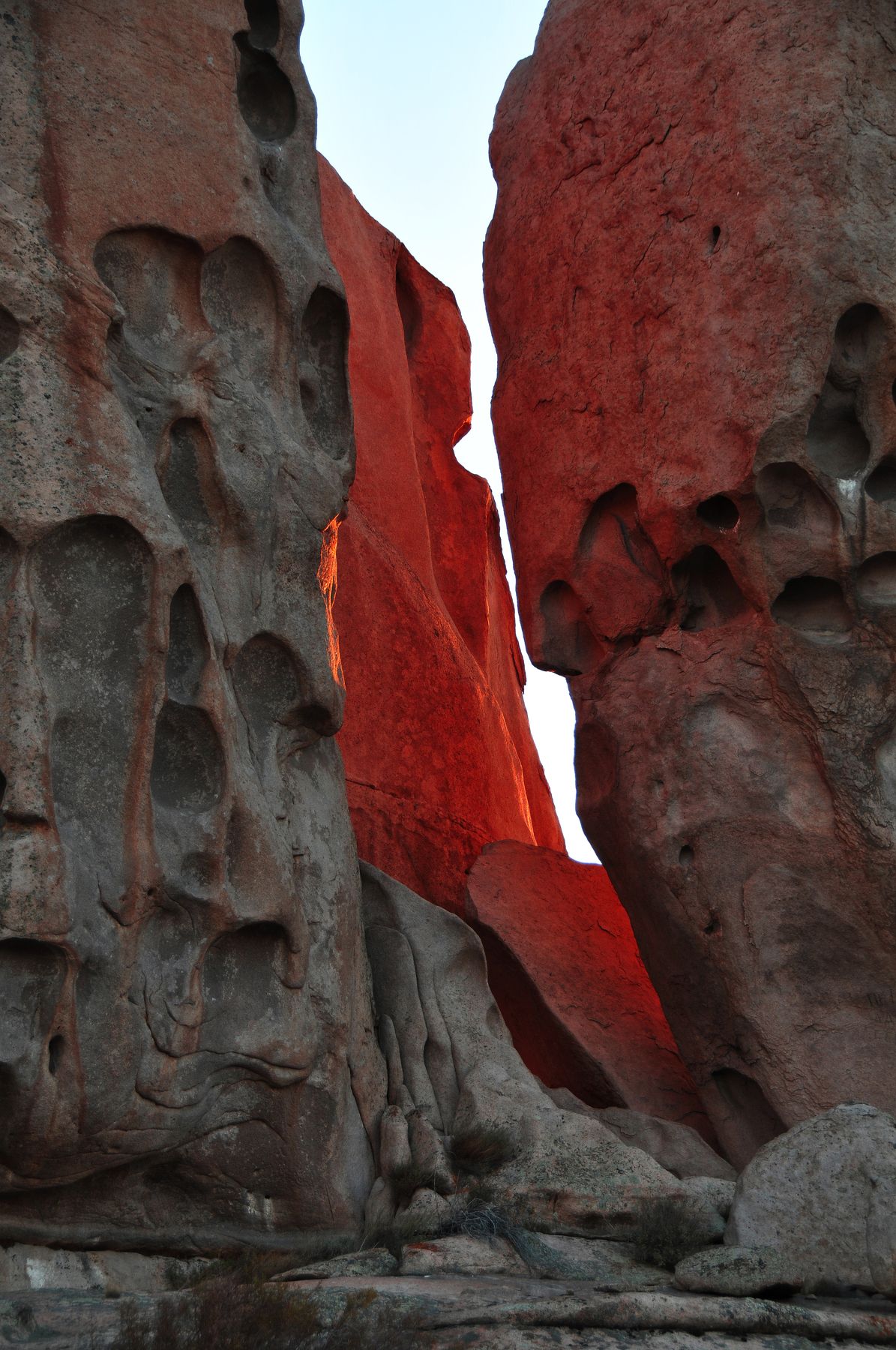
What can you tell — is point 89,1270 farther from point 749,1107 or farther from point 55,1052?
point 749,1107

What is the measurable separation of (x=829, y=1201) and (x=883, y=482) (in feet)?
13.8

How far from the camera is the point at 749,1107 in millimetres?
8492

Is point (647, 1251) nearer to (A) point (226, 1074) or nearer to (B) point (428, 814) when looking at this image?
(A) point (226, 1074)

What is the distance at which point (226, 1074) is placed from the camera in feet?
19.9

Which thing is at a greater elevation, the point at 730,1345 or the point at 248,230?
the point at 248,230

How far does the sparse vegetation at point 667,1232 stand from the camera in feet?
19.3

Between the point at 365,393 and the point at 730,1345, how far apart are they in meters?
8.60

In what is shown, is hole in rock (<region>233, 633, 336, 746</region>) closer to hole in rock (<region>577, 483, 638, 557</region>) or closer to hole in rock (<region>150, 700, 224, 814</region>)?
hole in rock (<region>150, 700, 224, 814</region>)

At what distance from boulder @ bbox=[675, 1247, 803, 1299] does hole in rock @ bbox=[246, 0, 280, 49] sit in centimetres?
601

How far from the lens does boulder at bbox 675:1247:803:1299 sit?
17.2 ft

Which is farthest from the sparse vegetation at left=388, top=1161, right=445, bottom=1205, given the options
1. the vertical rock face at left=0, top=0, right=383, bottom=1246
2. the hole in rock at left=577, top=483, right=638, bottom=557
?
the hole in rock at left=577, top=483, right=638, bottom=557

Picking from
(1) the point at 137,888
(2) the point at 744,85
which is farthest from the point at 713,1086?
(2) the point at 744,85

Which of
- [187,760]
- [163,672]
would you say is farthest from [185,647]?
[187,760]

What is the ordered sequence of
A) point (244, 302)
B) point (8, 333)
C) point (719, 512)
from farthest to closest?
point (719, 512) → point (244, 302) → point (8, 333)
